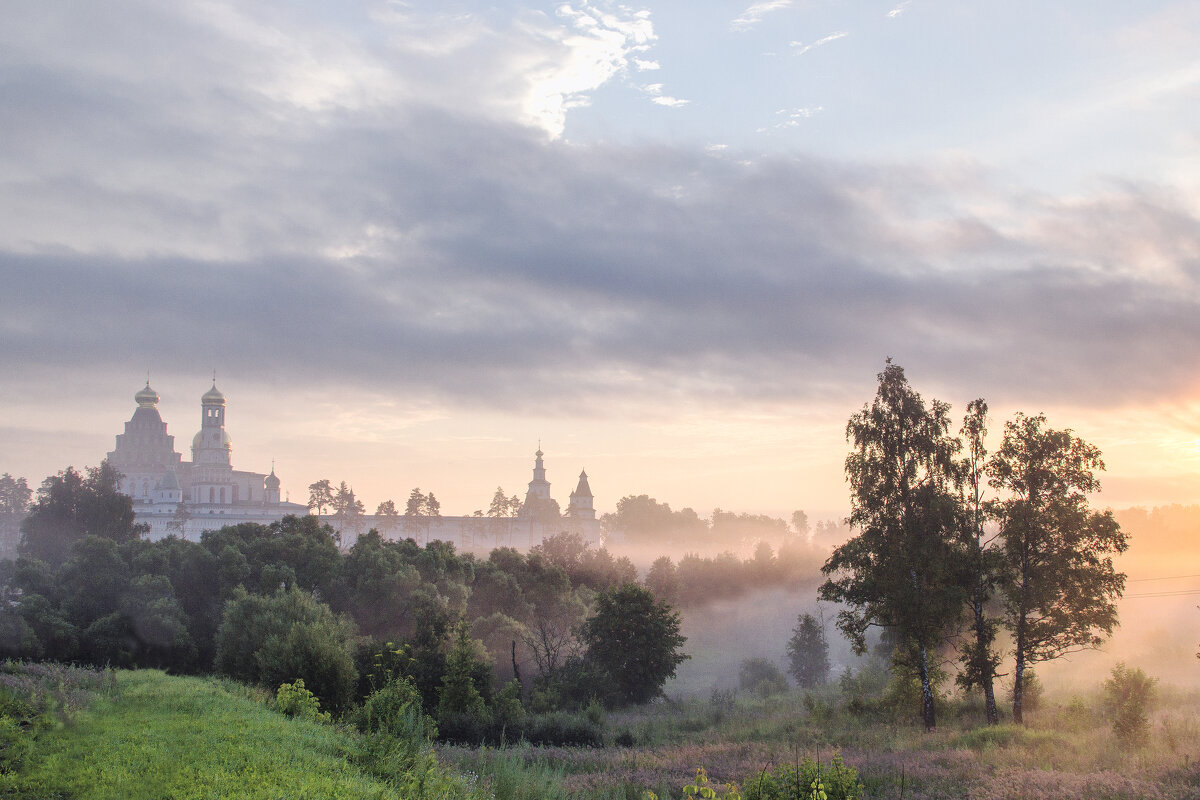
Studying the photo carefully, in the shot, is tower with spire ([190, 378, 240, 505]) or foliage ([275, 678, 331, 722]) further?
tower with spire ([190, 378, 240, 505])

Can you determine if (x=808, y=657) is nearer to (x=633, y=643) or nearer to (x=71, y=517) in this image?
(x=633, y=643)

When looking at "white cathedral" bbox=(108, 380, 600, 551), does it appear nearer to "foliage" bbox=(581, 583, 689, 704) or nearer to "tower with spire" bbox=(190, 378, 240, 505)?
"tower with spire" bbox=(190, 378, 240, 505)

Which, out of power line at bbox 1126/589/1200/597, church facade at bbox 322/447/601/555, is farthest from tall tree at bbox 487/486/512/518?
power line at bbox 1126/589/1200/597

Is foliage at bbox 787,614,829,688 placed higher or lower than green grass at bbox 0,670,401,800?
lower

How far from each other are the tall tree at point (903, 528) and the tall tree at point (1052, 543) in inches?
80.5

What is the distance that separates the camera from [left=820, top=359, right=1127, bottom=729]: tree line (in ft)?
101

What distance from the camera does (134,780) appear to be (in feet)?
46.1

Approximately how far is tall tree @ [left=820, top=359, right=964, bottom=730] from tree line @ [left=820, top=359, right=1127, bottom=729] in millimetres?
42

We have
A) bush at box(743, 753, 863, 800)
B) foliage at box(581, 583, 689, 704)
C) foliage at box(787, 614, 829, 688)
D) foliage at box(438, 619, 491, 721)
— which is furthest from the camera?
foliage at box(787, 614, 829, 688)

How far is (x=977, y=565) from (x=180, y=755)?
27.8 m

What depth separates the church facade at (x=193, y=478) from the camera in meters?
161

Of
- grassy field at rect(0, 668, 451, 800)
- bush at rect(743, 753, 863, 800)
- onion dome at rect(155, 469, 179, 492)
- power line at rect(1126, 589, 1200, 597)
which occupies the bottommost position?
power line at rect(1126, 589, 1200, 597)

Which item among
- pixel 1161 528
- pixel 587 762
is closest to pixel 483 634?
pixel 587 762

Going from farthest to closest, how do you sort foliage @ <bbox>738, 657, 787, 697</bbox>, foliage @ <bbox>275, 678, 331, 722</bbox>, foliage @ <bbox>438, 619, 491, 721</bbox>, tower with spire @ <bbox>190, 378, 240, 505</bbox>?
tower with spire @ <bbox>190, 378, 240, 505</bbox> → foliage @ <bbox>738, 657, 787, 697</bbox> → foliage @ <bbox>438, 619, 491, 721</bbox> → foliage @ <bbox>275, 678, 331, 722</bbox>
